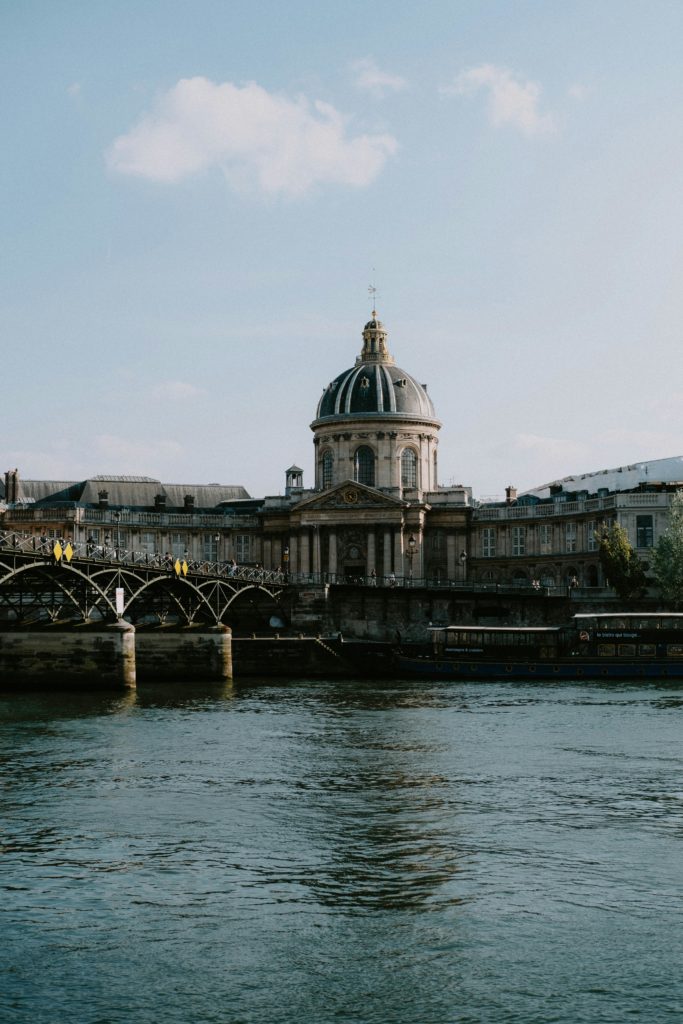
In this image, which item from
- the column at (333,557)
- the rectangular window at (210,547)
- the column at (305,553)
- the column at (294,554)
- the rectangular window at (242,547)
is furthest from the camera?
the rectangular window at (242,547)

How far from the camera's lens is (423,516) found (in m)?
141

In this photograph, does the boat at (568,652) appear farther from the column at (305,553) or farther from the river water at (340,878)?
the column at (305,553)

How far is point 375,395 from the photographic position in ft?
474

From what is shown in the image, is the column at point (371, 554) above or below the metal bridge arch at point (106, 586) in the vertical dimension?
above

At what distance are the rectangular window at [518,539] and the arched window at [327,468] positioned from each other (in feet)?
68.1

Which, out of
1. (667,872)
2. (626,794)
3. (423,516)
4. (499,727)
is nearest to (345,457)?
(423,516)

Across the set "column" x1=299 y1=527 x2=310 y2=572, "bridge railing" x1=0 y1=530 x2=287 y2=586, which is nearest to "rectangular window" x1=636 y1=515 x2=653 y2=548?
"column" x1=299 y1=527 x2=310 y2=572

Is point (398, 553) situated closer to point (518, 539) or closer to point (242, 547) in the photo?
point (518, 539)

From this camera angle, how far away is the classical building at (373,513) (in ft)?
450

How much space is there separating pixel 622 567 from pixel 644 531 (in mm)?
13608

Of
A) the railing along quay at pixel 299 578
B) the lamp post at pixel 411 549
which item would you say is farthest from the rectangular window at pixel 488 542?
the lamp post at pixel 411 549

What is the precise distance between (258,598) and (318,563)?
2167 cm

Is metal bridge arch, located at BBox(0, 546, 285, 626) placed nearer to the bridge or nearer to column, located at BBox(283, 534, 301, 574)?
the bridge

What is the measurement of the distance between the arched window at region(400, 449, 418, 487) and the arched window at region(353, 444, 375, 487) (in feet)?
10.6
